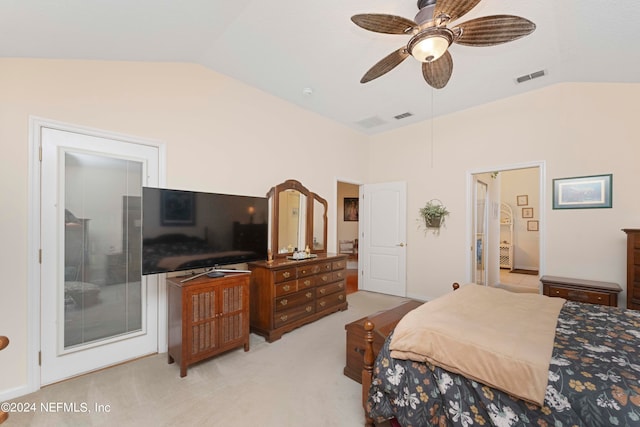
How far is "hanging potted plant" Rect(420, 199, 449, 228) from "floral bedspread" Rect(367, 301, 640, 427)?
2679 millimetres

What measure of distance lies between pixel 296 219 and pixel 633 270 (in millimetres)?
3754

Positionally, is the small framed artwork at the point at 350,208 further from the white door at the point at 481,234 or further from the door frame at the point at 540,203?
the door frame at the point at 540,203

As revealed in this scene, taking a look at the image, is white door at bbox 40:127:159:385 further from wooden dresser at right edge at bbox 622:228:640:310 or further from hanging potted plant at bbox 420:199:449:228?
wooden dresser at right edge at bbox 622:228:640:310

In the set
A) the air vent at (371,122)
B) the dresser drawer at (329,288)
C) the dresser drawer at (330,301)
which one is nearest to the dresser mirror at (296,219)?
the dresser drawer at (329,288)

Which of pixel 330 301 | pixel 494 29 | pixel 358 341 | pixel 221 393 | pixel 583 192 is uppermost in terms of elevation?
pixel 494 29

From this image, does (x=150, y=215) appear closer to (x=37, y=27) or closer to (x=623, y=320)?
(x=37, y=27)

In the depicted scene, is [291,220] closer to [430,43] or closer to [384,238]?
[384,238]

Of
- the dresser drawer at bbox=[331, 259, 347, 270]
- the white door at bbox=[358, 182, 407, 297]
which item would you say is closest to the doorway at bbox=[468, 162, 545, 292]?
the white door at bbox=[358, 182, 407, 297]

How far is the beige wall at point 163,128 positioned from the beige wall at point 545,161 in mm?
1586

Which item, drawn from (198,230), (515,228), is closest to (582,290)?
(198,230)

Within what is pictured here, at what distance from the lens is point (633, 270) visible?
A: 269 centimetres

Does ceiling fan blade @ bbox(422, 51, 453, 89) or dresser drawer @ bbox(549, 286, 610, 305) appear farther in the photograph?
dresser drawer @ bbox(549, 286, 610, 305)

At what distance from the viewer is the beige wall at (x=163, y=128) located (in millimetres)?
2094

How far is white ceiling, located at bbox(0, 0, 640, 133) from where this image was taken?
1.92m
